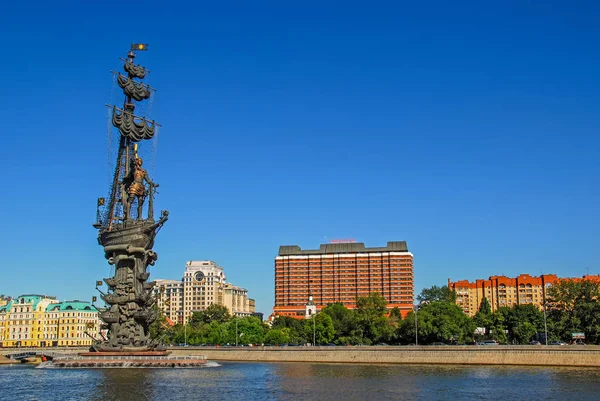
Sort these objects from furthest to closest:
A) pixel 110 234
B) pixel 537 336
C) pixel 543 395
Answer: pixel 537 336 < pixel 110 234 < pixel 543 395

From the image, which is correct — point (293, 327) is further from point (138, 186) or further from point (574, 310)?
point (138, 186)

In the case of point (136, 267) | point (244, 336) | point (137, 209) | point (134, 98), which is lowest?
point (244, 336)

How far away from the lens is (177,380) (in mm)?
75250

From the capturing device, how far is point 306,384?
238 feet

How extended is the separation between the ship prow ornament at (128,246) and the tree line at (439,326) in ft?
70.3

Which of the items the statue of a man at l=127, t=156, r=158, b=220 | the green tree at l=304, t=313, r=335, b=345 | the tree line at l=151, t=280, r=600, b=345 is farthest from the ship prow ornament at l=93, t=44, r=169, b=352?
the green tree at l=304, t=313, r=335, b=345

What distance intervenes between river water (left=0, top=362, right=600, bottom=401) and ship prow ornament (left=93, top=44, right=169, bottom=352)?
10984 mm

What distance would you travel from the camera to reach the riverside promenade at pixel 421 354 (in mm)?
96562

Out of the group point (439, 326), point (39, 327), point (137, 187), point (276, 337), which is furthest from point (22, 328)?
point (439, 326)

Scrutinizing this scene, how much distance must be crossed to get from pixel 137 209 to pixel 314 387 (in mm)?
49298

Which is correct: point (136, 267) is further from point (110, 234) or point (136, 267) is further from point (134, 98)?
point (134, 98)

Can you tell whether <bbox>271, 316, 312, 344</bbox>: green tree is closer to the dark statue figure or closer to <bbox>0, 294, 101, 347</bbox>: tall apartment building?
<bbox>0, 294, 101, 347</bbox>: tall apartment building

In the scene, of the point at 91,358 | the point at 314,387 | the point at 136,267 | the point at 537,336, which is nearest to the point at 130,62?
the point at 136,267

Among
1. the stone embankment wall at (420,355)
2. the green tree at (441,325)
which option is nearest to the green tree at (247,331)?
the stone embankment wall at (420,355)
